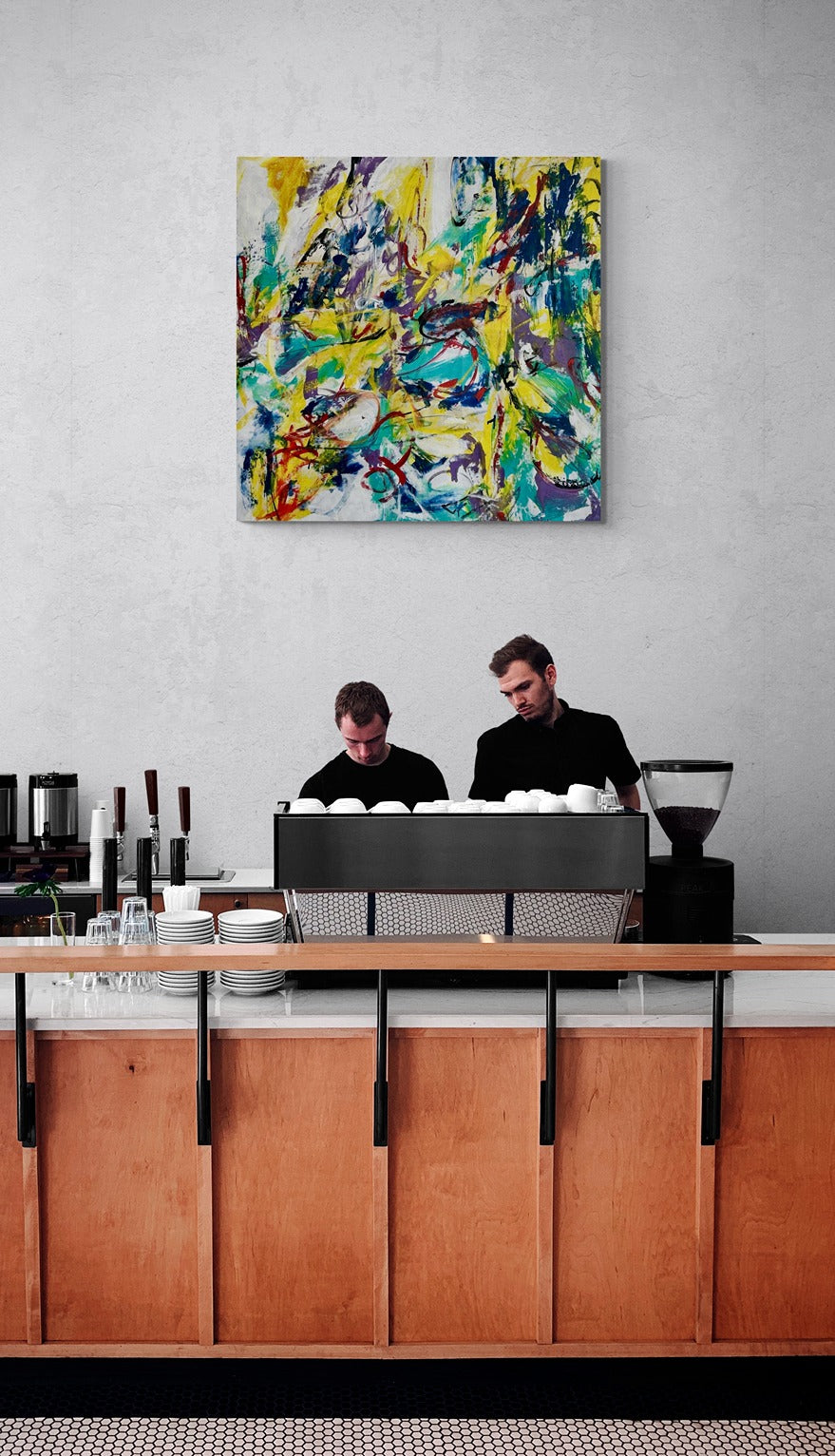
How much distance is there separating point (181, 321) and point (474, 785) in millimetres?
2039

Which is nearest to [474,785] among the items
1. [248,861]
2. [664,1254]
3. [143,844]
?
[248,861]

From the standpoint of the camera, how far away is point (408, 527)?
4.15 meters

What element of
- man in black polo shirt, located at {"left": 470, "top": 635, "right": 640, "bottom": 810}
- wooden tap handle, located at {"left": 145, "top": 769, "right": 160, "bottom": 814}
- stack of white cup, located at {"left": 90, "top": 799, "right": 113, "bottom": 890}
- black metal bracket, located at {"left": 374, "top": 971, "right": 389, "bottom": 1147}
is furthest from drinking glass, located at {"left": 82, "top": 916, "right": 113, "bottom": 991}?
man in black polo shirt, located at {"left": 470, "top": 635, "right": 640, "bottom": 810}

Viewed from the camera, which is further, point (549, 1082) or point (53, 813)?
point (53, 813)

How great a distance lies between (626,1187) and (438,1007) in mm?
488

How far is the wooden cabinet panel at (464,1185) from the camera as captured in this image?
2.10 m

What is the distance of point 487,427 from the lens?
4.11 metres

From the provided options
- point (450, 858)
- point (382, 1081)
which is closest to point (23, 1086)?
point (382, 1081)

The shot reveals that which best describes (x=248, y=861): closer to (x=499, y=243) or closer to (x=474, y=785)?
Answer: (x=474, y=785)

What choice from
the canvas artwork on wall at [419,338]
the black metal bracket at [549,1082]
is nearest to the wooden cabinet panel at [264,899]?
the canvas artwork on wall at [419,338]

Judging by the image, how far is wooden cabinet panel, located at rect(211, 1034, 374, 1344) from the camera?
2096 millimetres

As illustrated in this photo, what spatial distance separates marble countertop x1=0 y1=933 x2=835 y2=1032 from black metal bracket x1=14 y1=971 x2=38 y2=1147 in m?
0.06

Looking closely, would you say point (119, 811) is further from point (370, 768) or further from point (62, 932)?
point (62, 932)

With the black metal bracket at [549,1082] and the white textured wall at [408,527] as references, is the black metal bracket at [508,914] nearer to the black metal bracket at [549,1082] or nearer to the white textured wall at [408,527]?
the black metal bracket at [549,1082]
